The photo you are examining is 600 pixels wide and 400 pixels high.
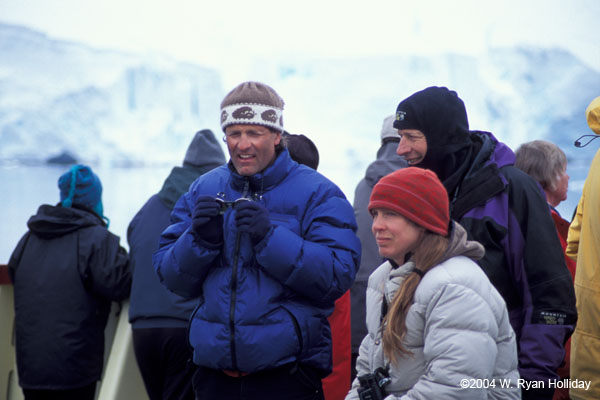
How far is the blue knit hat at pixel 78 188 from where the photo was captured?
3.08m

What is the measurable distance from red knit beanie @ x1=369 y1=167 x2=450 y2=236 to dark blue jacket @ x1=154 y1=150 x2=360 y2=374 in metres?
0.24

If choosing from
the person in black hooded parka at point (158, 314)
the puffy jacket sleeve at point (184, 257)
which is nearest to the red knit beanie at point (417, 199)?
the puffy jacket sleeve at point (184, 257)

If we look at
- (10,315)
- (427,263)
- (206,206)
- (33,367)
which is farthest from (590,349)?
(10,315)

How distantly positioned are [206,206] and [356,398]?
66 cm

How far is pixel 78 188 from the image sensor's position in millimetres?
3094

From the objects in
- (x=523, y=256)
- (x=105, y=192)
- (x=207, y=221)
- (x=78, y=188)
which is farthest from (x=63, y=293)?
(x=523, y=256)

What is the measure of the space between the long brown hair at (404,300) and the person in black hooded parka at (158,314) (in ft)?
4.32

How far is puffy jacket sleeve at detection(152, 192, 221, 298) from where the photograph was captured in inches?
72.7

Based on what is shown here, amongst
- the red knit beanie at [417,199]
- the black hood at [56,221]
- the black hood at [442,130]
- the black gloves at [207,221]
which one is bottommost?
the black hood at [56,221]

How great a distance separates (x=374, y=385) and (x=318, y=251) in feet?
1.33

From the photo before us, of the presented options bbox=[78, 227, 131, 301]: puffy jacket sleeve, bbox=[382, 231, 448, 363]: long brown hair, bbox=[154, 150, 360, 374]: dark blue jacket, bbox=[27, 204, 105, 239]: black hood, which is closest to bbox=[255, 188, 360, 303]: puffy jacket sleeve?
bbox=[154, 150, 360, 374]: dark blue jacket

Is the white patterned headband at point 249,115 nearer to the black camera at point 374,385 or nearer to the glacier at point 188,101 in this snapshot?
the black camera at point 374,385

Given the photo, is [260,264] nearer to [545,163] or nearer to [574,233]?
[574,233]

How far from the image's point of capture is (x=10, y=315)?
11.3 feet
